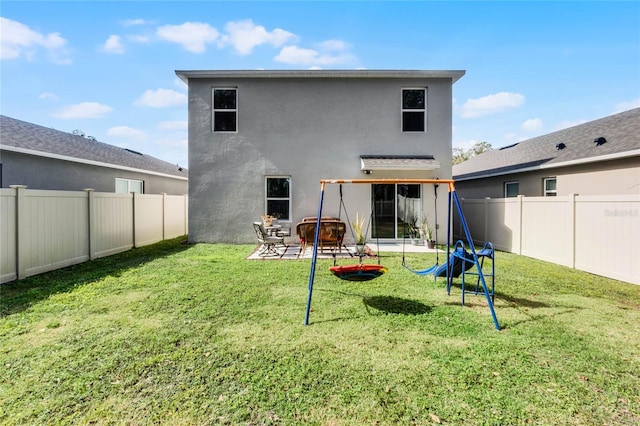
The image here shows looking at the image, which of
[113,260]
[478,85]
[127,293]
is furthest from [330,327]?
[478,85]

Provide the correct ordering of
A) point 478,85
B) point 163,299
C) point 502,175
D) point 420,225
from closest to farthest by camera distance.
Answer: point 163,299, point 420,225, point 478,85, point 502,175

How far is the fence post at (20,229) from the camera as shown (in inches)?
254

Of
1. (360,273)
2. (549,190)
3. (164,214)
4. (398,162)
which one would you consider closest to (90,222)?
(164,214)

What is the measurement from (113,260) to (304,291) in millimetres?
6628

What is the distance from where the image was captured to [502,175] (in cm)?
1508

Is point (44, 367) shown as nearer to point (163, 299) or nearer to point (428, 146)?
point (163, 299)

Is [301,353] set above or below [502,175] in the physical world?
below

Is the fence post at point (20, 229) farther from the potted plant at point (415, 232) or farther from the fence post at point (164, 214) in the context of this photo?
the potted plant at point (415, 232)

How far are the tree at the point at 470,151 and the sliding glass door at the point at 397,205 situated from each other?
43.5 m

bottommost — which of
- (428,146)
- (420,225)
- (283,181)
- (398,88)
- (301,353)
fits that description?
(301,353)

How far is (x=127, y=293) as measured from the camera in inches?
231

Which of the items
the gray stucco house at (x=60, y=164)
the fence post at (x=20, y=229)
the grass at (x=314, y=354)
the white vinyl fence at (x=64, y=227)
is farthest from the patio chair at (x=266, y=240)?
the gray stucco house at (x=60, y=164)

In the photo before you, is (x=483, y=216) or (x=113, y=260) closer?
(x=113, y=260)

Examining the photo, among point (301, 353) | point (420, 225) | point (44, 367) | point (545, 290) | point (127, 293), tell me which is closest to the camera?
point (44, 367)
